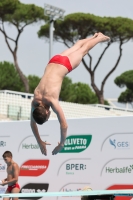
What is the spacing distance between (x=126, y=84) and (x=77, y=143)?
40.0 m

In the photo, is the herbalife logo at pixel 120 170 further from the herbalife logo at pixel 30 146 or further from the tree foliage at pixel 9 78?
the tree foliage at pixel 9 78

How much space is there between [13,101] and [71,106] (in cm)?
421

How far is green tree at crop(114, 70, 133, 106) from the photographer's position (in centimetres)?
5100

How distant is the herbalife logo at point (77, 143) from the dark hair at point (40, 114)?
187 inches

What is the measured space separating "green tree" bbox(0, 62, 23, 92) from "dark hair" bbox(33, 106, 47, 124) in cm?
3836

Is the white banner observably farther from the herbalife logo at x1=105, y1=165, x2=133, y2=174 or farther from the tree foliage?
the tree foliage

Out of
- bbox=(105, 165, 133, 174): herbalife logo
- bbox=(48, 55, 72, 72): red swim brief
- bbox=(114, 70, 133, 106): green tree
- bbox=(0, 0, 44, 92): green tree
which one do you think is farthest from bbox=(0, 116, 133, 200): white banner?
bbox=(114, 70, 133, 106): green tree

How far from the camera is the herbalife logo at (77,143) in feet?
38.4

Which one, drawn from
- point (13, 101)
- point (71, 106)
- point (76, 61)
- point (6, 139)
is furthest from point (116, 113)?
point (76, 61)

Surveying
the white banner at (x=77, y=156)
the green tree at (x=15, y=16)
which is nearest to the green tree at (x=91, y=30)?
the green tree at (x=15, y=16)

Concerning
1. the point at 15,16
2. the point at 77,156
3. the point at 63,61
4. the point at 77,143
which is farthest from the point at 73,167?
the point at 15,16

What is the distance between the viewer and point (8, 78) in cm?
4559

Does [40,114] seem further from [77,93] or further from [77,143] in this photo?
[77,93]

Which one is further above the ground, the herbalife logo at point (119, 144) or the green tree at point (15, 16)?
the green tree at point (15, 16)
